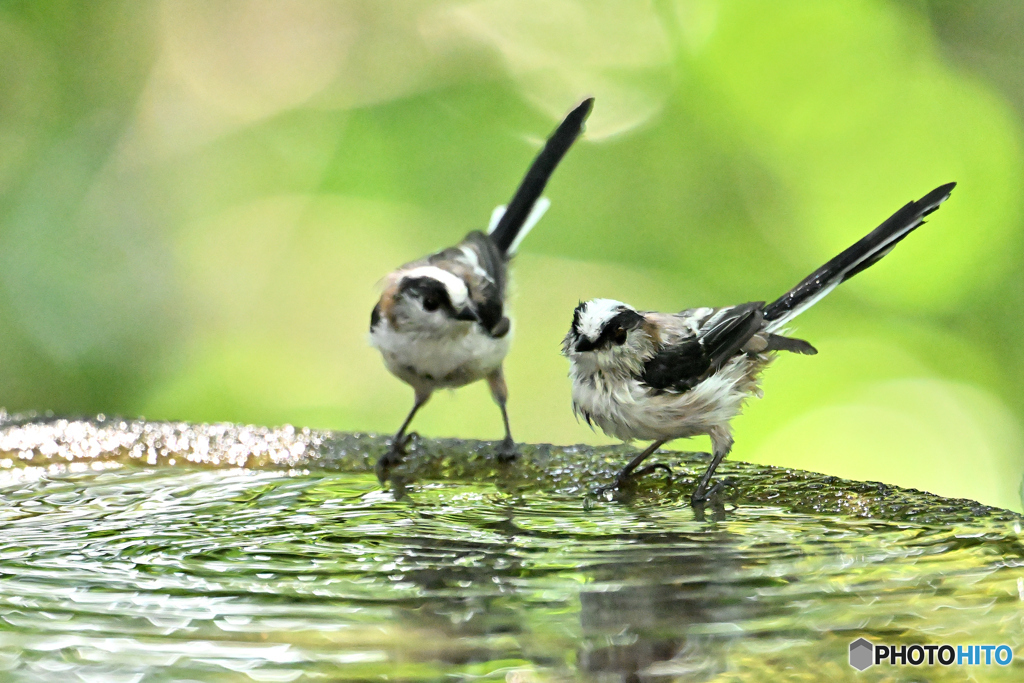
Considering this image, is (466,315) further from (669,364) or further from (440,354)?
(669,364)

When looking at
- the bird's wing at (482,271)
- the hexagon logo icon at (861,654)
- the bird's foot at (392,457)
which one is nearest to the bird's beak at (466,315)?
the bird's wing at (482,271)

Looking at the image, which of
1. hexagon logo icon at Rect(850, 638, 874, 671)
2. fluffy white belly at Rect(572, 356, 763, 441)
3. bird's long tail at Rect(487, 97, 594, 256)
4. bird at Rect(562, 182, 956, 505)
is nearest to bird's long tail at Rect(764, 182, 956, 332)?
bird at Rect(562, 182, 956, 505)

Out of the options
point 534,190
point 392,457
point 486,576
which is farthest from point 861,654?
point 534,190

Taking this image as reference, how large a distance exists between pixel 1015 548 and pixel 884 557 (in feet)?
0.84

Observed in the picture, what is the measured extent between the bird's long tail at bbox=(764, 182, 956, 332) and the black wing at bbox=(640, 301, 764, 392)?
0.12m

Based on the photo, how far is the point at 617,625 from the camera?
1.39 m

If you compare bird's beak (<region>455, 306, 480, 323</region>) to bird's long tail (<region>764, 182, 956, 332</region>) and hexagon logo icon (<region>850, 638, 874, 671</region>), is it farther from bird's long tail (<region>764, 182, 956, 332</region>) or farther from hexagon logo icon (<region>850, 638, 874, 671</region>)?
hexagon logo icon (<region>850, 638, 874, 671</region>)

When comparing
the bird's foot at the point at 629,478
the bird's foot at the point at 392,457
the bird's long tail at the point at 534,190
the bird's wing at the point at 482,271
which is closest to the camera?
the bird's foot at the point at 629,478

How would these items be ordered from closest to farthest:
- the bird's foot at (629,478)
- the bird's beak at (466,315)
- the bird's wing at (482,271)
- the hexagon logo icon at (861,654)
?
the hexagon logo icon at (861,654), the bird's foot at (629,478), the bird's beak at (466,315), the bird's wing at (482,271)

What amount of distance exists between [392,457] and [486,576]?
1353 millimetres

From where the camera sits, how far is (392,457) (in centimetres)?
302

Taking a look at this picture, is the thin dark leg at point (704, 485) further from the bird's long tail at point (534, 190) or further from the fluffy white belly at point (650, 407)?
the bird's long tail at point (534, 190)

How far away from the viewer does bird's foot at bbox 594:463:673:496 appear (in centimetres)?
266

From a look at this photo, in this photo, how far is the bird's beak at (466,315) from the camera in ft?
10.8
